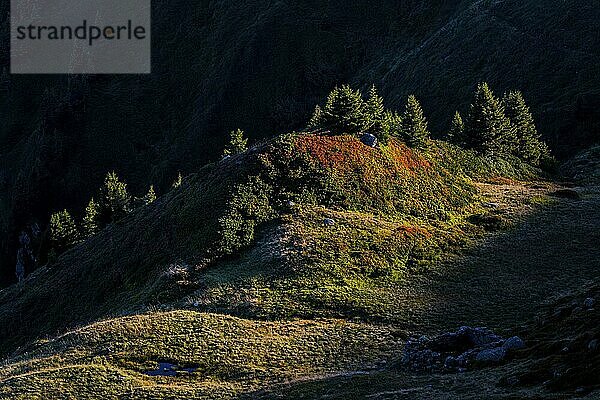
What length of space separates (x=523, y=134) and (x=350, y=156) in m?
34.4

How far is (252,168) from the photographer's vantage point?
180 ft

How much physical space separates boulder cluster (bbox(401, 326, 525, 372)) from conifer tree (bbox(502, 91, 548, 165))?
5257 centimetres

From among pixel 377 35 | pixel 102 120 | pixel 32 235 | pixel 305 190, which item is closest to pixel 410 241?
pixel 305 190

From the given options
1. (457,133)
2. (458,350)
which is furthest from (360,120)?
(458,350)

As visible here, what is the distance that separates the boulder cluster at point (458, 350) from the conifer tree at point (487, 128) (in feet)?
149

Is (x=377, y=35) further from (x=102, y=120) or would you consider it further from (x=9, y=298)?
(x=9, y=298)

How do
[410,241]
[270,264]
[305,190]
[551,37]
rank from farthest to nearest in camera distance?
1. [551,37]
2. [305,190]
3. [410,241]
4. [270,264]

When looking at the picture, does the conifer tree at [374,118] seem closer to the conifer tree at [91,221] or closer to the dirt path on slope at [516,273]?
the dirt path on slope at [516,273]

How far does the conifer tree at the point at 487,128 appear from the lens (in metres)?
74.6

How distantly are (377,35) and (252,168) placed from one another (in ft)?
435

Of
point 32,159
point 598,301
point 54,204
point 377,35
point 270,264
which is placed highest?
point 377,35

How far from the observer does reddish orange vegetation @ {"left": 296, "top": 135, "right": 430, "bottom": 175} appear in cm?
5706

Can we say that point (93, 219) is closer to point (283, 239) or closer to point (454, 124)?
point (454, 124)

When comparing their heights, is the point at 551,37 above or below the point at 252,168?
above
